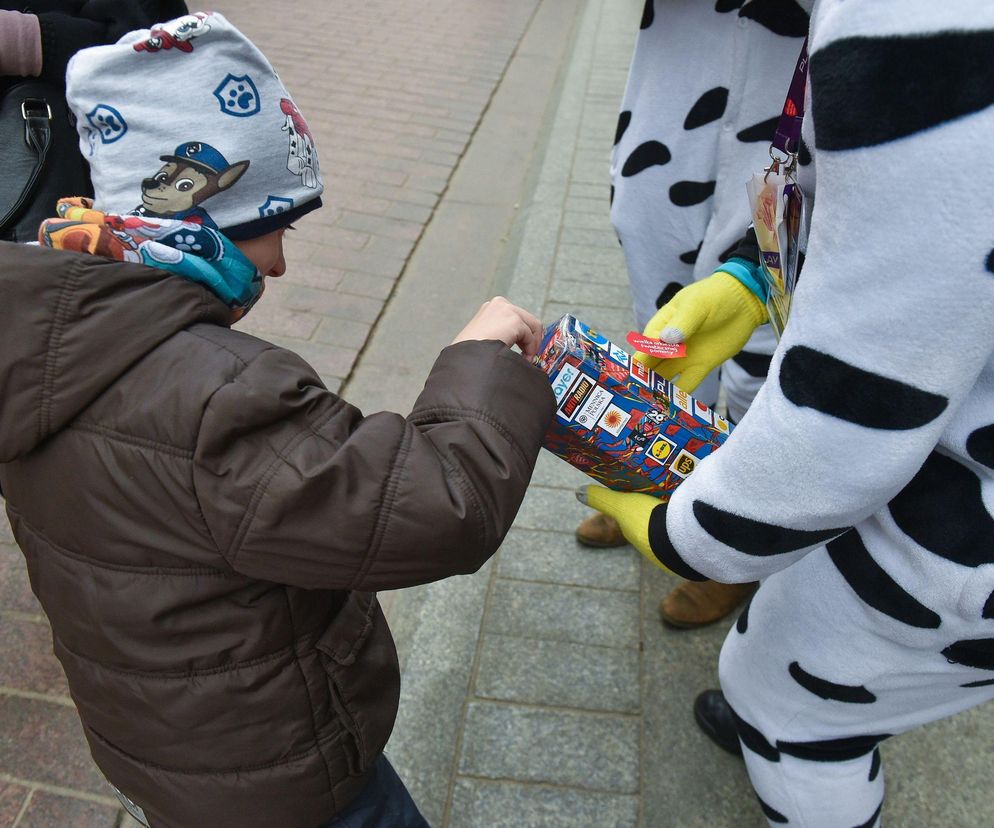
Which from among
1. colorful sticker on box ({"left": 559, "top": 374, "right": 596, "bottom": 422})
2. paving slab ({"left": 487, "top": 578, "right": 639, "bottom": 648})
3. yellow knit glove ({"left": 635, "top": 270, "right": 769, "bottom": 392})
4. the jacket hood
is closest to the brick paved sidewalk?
paving slab ({"left": 487, "top": 578, "right": 639, "bottom": 648})

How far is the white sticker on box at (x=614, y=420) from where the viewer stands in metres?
1.22

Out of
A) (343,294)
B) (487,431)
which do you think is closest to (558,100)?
(343,294)

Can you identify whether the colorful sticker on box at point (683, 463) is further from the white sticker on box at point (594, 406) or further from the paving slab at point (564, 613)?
the paving slab at point (564, 613)

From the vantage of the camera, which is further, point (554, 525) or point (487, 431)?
point (554, 525)

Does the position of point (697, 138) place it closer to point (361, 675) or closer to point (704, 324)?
point (704, 324)

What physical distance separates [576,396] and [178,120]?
62 centimetres

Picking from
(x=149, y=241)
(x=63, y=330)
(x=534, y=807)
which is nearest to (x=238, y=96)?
(x=149, y=241)

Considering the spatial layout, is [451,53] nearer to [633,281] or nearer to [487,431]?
[633,281]

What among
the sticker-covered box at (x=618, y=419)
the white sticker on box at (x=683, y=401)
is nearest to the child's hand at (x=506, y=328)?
the sticker-covered box at (x=618, y=419)

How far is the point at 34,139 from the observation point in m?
1.55

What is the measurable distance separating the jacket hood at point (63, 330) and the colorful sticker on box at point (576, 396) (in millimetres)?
516

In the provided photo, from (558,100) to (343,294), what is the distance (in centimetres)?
277

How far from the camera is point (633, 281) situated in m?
2.05

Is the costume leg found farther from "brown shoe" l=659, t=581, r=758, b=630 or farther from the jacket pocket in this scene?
"brown shoe" l=659, t=581, r=758, b=630
